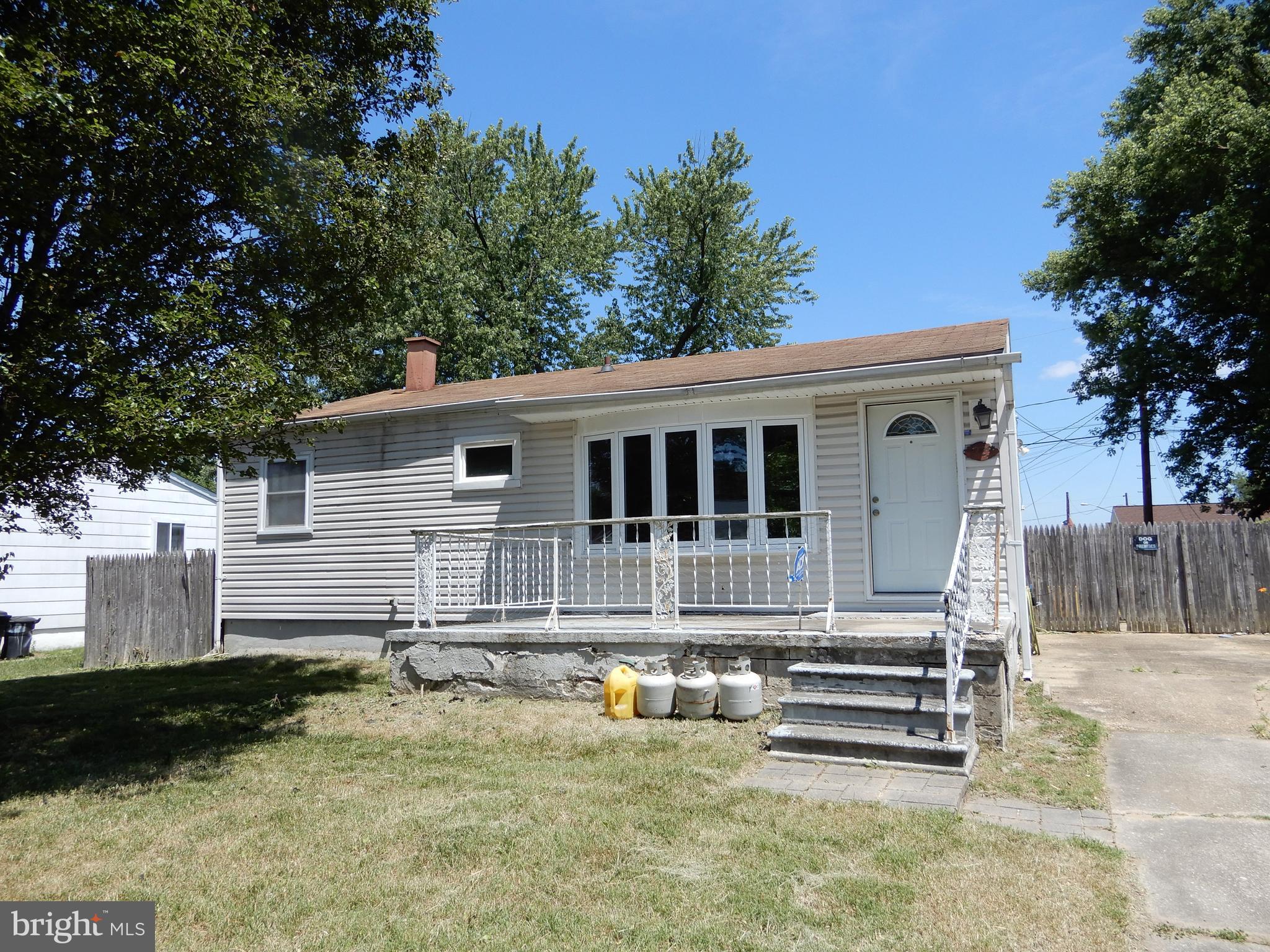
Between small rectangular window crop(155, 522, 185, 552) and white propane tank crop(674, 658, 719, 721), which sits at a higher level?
small rectangular window crop(155, 522, 185, 552)

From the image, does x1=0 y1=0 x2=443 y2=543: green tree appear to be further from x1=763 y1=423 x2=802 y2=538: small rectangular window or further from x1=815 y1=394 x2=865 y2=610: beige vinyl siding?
x1=815 y1=394 x2=865 y2=610: beige vinyl siding

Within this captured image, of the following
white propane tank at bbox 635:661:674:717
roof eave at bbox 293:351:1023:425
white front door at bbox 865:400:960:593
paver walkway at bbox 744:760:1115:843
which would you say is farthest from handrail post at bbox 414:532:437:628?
white front door at bbox 865:400:960:593

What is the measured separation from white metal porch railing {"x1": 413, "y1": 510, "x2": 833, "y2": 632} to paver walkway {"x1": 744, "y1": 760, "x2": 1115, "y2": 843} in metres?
2.07

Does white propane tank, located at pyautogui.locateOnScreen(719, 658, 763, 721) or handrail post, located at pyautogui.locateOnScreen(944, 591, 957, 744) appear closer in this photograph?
handrail post, located at pyautogui.locateOnScreen(944, 591, 957, 744)

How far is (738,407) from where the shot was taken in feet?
30.8

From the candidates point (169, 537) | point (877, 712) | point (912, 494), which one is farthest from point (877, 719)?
point (169, 537)

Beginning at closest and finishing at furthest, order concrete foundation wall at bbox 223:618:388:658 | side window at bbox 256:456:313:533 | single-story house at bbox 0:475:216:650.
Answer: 1. concrete foundation wall at bbox 223:618:388:658
2. side window at bbox 256:456:313:533
3. single-story house at bbox 0:475:216:650

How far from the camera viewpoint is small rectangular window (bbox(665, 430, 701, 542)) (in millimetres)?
9562

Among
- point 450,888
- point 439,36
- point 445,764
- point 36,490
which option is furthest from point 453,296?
point 450,888

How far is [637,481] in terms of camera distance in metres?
9.92

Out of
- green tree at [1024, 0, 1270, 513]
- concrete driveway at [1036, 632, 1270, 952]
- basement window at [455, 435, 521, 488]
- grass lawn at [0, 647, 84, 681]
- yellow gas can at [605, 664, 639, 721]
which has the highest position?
green tree at [1024, 0, 1270, 513]

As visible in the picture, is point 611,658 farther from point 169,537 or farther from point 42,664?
point 169,537

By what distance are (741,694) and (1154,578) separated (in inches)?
421

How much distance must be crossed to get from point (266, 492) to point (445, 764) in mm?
8410
